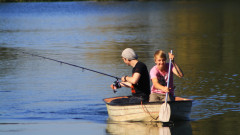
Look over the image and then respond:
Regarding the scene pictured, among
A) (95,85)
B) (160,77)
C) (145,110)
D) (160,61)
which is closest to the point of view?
(160,61)

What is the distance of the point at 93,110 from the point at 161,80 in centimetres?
210

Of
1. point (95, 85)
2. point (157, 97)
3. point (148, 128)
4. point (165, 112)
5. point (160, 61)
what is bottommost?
point (148, 128)

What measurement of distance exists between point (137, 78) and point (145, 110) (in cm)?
58

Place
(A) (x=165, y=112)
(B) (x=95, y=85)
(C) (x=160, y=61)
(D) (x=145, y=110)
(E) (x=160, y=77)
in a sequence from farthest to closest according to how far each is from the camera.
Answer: (B) (x=95, y=85) → (E) (x=160, y=77) → (D) (x=145, y=110) → (C) (x=160, y=61) → (A) (x=165, y=112)

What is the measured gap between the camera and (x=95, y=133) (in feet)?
29.5

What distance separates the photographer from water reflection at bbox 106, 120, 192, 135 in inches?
350

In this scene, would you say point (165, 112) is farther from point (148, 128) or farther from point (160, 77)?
point (160, 77)

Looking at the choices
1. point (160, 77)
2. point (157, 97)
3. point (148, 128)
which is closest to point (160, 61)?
point (160, 77)

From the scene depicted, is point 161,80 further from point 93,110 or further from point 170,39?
point 170,39

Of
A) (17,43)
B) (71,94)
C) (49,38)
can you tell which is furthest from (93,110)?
(49,38)

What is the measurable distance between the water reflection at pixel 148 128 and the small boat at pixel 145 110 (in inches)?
3.7

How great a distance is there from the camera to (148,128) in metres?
9.13

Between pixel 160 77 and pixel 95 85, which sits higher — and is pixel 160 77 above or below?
above

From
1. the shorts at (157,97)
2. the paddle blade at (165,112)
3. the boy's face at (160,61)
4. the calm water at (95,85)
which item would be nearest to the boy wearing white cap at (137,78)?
the shorts at (157,97)
